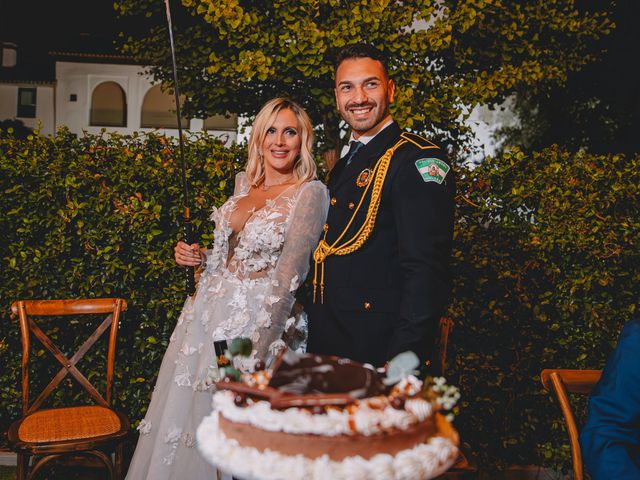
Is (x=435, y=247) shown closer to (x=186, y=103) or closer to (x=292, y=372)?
(x=292, y=372)

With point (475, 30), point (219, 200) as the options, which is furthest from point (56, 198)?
point (475, 30)

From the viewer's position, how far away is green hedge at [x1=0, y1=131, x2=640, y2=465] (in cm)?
411

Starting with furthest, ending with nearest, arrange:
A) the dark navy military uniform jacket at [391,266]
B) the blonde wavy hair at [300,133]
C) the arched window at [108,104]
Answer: the arched window at [108,104]
the blonde wavy hair at [300,133]
the dark navy military uniform jacket at [391,266]

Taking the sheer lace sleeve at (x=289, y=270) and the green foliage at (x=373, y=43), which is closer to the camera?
the sheer lace sleeve at (x=289, y=270)

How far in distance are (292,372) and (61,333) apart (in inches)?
136

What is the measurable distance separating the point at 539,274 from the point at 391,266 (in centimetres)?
228

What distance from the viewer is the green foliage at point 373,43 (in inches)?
247

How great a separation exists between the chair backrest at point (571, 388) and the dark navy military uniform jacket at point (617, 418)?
411 mm

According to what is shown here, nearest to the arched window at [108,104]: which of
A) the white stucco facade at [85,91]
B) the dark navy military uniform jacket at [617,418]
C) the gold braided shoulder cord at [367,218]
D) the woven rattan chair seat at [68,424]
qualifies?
the white stucco facade at [85,91]

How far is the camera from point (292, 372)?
4.39 feet

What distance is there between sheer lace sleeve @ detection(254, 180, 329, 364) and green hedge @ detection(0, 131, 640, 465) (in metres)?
1.57

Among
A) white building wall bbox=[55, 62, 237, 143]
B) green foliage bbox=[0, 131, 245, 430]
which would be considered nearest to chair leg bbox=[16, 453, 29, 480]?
green foliage bbox=[0, 131, 245, 430]

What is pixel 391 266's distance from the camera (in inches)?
88.1

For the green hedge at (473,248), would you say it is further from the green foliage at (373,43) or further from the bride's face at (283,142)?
the green foliage at (373,43)
